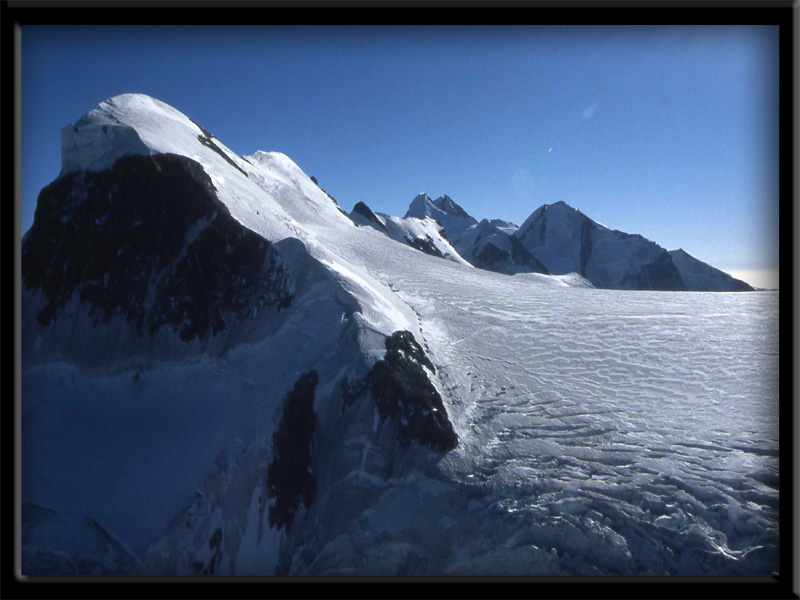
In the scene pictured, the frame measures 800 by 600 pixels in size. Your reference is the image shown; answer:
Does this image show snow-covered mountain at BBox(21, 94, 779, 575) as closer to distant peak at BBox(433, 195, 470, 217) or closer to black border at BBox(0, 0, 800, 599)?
black border at BBox(0, 0, 800, 599)

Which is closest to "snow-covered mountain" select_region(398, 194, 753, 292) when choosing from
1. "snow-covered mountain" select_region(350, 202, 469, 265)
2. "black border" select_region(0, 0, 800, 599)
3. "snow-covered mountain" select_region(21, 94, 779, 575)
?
"snow-covered mountain" select_region(350, 202, 469, 265)

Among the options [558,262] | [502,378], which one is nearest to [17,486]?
[502,378]

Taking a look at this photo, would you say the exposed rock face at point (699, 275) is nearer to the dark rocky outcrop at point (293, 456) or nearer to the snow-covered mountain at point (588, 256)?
the snow-covered mountain at point (588, 256)

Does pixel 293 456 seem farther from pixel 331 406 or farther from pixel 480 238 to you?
pixel 480 238

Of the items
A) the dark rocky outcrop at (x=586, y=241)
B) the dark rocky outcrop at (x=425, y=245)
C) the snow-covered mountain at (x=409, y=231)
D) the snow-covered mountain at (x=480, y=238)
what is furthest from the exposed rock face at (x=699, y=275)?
the dark rocky outcrop at (x=425, y=245)

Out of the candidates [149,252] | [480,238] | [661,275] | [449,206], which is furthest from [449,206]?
[149,252]
